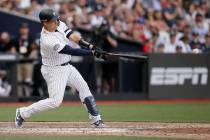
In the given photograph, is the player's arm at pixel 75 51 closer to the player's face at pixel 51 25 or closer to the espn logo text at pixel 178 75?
the player's face at pixel 51 25

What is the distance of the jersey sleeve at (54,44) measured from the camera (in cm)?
894

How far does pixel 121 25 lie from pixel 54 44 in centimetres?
794

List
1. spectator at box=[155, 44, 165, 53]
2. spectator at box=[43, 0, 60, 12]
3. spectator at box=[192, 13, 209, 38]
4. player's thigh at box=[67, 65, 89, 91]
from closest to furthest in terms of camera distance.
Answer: player's thigh at box=[67, 65, 89, 91], spectator at box=[155, 44, 165, 53], spectator at box=[43, 0, 60, 12], spectator at box=[192, 13, 209, 38]

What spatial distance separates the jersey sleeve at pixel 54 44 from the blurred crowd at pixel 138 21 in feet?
21.1

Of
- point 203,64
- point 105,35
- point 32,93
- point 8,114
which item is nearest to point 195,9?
point 203,64

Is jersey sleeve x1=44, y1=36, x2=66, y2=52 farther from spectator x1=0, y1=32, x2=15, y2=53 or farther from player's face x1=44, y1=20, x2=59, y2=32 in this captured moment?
spectator x1=0, y1=32, x2=15, y2=53

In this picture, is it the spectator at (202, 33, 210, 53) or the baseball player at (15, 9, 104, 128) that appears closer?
the baseball player at (15, 9, 104, 128)

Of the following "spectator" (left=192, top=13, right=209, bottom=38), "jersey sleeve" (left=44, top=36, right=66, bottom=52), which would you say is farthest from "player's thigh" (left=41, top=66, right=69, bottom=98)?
"spectator" (left=192, top=13, right=209, bottom=38)

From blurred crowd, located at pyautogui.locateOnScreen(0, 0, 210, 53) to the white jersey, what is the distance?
6154 mm

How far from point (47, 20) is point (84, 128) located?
1716mm

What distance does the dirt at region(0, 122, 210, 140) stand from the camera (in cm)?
864

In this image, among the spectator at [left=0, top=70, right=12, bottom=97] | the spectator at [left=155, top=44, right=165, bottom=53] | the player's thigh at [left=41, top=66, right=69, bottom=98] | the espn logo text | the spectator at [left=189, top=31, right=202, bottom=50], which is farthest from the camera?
the spectator at [left=155, top=44, right=165, bottom=53]

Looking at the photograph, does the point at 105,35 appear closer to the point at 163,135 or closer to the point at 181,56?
the point at 181,56

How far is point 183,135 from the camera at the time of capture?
8492 millimetres
